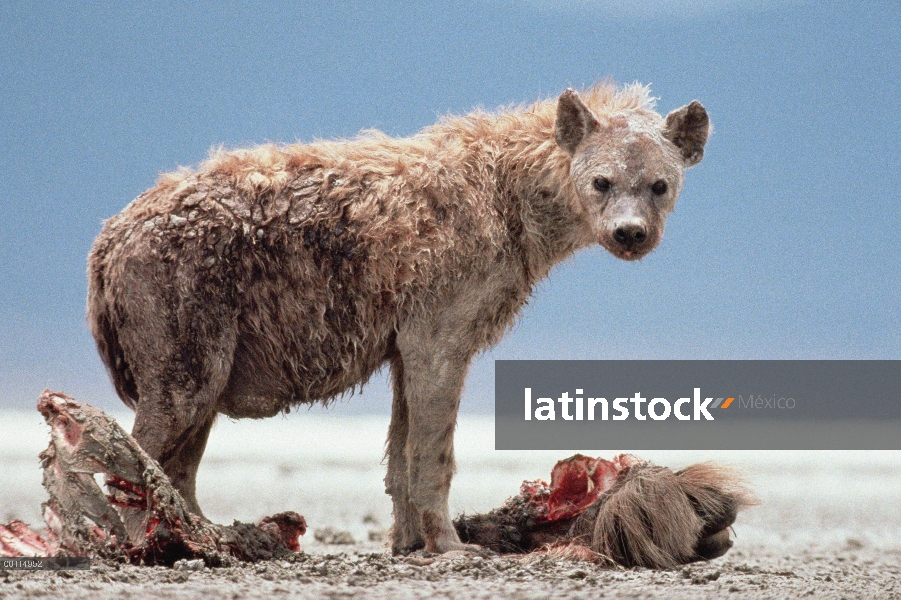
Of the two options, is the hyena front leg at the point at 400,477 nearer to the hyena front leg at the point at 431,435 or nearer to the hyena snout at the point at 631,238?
the hyena front leg at the point at 431,435

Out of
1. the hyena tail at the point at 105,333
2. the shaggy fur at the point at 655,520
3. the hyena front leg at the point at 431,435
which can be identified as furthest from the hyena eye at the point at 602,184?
the hyena tail at the point at 105,333

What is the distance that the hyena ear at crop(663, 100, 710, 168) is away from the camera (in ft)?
28.8

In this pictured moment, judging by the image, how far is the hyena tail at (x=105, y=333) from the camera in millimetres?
8656

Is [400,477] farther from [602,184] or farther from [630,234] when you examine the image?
[602,184]

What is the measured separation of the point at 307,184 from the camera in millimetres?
8836

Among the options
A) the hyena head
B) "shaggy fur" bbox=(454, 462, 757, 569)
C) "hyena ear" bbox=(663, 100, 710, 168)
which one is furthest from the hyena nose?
"shaggy fur" bbox=(454, 462, 757, 569)

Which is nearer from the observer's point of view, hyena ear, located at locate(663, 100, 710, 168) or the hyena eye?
the hyena eye

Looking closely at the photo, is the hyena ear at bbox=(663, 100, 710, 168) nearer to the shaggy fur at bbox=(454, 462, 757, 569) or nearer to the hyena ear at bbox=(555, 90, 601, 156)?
the hyena ear at bbox=(555, 90, 601, 156)

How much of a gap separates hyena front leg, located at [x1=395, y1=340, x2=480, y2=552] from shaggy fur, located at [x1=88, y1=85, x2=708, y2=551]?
10 mm

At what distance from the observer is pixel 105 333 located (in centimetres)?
868

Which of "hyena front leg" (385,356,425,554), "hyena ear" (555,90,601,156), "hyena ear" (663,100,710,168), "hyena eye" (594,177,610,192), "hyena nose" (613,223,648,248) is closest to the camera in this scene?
"hyena nose" (613,223,648,248)

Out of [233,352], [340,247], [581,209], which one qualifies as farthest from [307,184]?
[581,209]

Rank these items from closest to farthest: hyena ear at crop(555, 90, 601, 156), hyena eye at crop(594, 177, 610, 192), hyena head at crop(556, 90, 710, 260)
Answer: hyena head at crop(556, 90, 710, 260) → hyena eye at crop(594, 177, 610, 192) → hyena ear at crop(555, 90, 601, 156)

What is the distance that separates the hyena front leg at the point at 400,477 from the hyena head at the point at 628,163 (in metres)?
1.95
